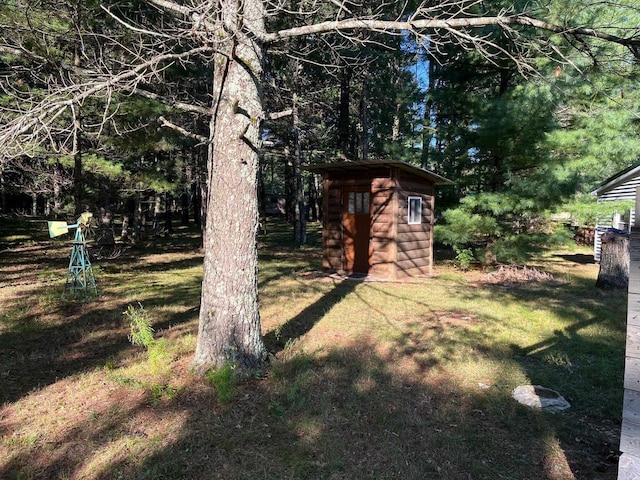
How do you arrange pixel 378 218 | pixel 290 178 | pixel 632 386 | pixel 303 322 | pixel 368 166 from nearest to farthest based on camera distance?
1. pixel 632 386
2. pixel 303 322
3. pixel 368 166
4. pixel 378 218
5. pixel 290 178

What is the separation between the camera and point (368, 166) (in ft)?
32.1

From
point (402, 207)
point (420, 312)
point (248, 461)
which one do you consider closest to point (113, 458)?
point (248, 461)

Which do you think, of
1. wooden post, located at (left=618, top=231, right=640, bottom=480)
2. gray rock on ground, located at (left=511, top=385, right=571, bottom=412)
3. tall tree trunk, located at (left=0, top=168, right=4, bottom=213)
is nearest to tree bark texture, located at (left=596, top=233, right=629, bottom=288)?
gray rock on ground, located at (left=511, top=385, right=571, bottom=412)

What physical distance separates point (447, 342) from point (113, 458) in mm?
3950

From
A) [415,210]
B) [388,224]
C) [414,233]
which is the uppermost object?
[415,210]

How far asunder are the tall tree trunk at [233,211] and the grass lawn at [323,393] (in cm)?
40

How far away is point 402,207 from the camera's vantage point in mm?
9969

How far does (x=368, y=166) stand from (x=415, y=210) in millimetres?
1864

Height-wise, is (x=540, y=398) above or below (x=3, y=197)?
below

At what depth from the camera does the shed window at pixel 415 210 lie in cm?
1043

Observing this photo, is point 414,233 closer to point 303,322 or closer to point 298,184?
point 303,322

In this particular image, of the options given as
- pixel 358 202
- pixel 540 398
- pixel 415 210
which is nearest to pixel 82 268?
pixel 358 202

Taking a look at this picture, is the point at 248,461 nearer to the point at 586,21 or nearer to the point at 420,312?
the point at 420,312

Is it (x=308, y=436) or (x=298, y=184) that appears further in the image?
(x=298, y=184)
